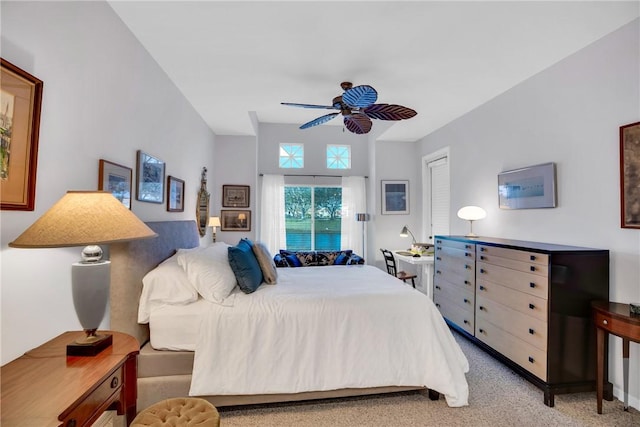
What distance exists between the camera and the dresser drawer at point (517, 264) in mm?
2273

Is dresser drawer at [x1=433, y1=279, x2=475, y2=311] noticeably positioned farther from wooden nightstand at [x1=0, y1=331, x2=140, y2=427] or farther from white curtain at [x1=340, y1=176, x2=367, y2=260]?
wooden nightstand at [x1=0, y1=331, x2=140, y2=427]

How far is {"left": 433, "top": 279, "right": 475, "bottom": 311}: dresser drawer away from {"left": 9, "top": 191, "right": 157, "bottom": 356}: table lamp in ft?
10.2

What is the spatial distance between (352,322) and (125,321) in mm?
1544

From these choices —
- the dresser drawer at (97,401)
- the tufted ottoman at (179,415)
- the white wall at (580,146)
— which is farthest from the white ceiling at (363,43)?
the tufted ottoman at (179,415)

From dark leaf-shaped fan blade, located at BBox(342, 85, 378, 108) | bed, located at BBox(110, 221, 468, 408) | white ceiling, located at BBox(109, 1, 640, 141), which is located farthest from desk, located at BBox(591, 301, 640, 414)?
dark leaf-shaped fan blade, located at BBox(342, 85, 378, 108)

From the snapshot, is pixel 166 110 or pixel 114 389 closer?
pixel 114 389

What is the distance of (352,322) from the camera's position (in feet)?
7.02

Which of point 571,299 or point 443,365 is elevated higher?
point 571,299

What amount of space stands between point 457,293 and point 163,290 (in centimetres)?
304

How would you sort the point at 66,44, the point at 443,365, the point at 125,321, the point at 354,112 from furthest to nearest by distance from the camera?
the point at 354,112 < the point at 443,365 < the point at 125,321 < the point at 66,44

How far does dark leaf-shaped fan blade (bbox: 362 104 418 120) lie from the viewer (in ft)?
8.94

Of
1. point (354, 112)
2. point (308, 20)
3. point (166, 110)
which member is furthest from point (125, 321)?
point (354, 112)

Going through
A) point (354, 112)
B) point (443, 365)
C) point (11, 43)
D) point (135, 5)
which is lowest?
point (443, 365)

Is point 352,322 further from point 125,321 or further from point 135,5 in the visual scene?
point 135,5
